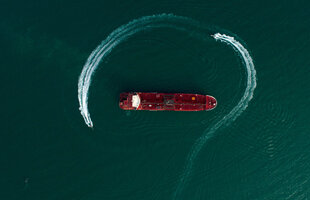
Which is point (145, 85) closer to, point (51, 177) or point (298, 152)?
point (51, 177)

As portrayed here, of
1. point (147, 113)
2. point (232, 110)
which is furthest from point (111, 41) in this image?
point (232, 110)

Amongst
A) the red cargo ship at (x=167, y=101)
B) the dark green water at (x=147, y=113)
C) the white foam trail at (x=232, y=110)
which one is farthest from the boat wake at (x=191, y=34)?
the red cargo ship at (x=167, y=101)

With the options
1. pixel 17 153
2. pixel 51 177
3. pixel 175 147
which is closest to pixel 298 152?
pixel 175 147

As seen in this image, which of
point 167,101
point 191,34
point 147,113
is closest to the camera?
point 167,101

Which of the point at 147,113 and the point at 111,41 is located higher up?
the point at 111,41

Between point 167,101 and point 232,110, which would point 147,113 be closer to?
point 167,101

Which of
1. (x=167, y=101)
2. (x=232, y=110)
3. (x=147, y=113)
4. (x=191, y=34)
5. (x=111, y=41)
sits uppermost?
(x=111, y=41)
